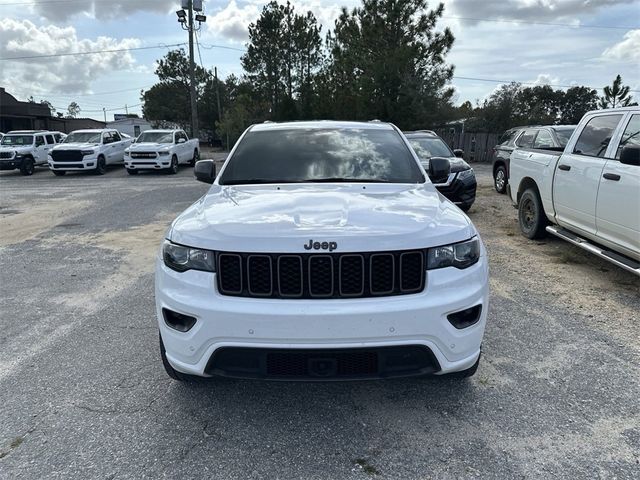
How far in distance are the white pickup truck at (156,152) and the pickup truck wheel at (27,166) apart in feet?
15.3

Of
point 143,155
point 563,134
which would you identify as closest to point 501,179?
point 563,134

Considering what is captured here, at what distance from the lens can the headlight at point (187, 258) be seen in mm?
2709

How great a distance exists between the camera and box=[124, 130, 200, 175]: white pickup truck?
64.2 ft

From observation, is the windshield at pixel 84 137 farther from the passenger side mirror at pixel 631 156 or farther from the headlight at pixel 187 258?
the passenger side mirror at pixel 631 156

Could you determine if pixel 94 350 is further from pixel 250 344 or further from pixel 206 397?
pixel 250 344

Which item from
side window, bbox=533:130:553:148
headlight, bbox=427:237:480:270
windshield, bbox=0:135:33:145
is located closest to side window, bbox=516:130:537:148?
side window, bbox=533:130:553:148

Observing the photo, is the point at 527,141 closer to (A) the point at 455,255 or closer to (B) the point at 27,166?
Answer: (A) the point at 455,255

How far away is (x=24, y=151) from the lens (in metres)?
20.9

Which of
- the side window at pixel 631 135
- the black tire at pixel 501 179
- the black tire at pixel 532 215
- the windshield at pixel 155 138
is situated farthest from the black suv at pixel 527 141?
the windshield at pixel 155 138

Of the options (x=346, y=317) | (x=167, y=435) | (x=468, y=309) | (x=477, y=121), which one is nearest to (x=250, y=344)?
(x=346, y=317)

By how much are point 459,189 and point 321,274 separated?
24.3 feet

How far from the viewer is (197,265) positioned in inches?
108

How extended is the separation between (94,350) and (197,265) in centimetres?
178

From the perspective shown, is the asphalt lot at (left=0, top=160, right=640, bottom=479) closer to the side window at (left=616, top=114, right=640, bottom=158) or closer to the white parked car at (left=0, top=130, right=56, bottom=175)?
the side window at (left=616, top=114, right=640, bottom=158)
